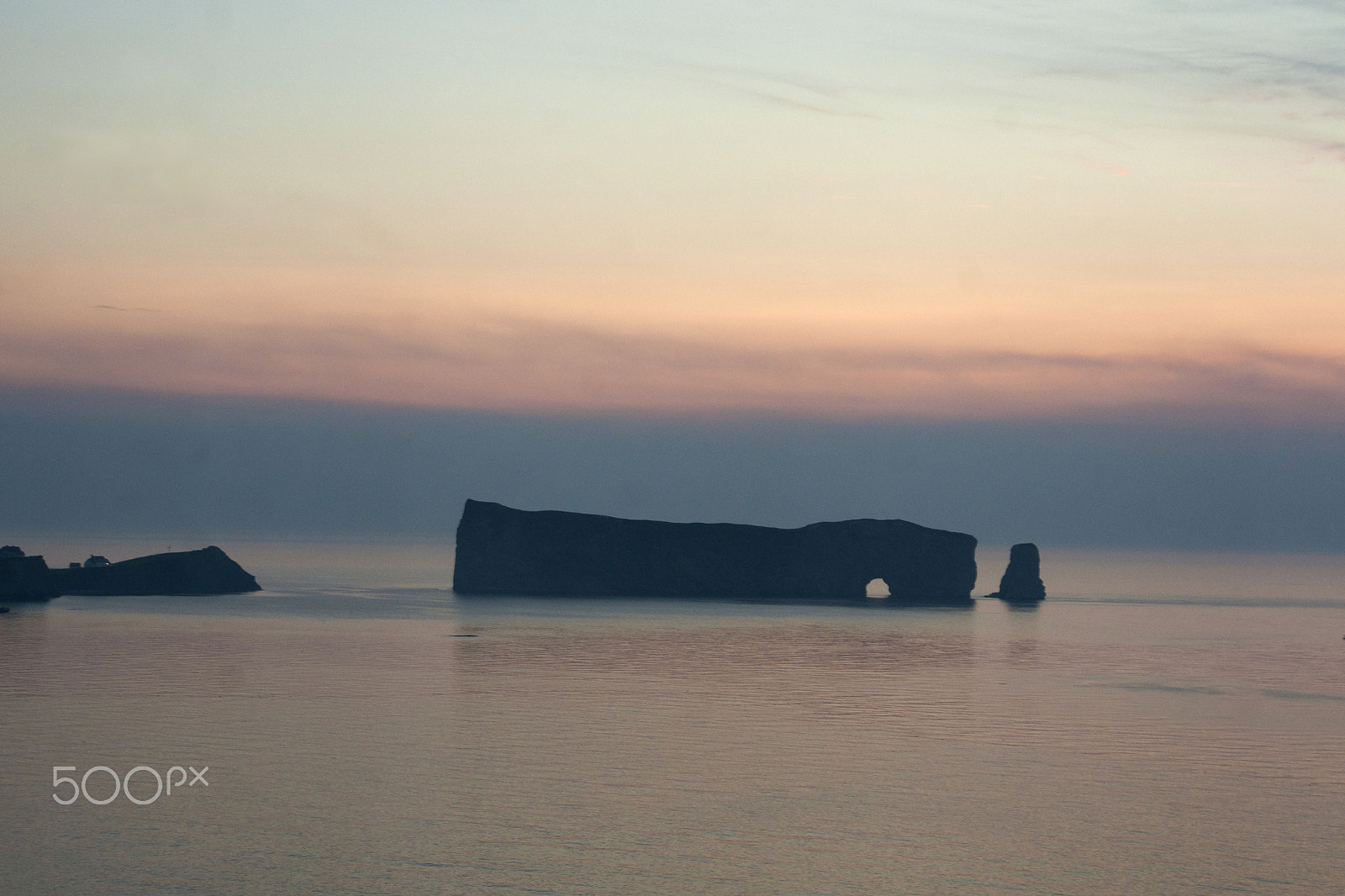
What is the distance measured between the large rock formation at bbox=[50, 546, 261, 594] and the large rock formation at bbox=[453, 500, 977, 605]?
2026 centimetres

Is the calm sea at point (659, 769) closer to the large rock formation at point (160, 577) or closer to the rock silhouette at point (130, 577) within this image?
the rock silhouette at point (130, 577)

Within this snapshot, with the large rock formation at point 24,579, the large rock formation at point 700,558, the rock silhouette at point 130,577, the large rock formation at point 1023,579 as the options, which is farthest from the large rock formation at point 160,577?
the large rock formation at point 1023,579

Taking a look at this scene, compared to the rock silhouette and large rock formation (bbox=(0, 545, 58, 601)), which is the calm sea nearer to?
large rock formation (bbox=(0, 545, 58, 601))

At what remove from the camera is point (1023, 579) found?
396 ft

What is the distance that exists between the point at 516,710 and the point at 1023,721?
47.7 feet

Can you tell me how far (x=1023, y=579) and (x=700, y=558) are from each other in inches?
1303

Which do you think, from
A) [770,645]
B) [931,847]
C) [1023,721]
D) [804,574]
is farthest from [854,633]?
[931,847]

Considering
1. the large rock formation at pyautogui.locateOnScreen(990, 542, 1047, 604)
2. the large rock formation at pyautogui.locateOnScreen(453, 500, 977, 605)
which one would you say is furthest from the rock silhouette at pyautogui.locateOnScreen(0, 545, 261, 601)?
the large rock formation at pyautogui.locateOnScreen(990, 542, 1047, 604)

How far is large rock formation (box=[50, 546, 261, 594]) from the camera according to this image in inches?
3629

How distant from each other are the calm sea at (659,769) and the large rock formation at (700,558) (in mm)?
51374

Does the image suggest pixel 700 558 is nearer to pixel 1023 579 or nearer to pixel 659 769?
pixel 1023 579

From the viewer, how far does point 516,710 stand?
1359 inches

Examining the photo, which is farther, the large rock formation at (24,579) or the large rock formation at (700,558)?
the large rock formation at (700,558)

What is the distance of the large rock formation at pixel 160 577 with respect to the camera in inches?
3629
